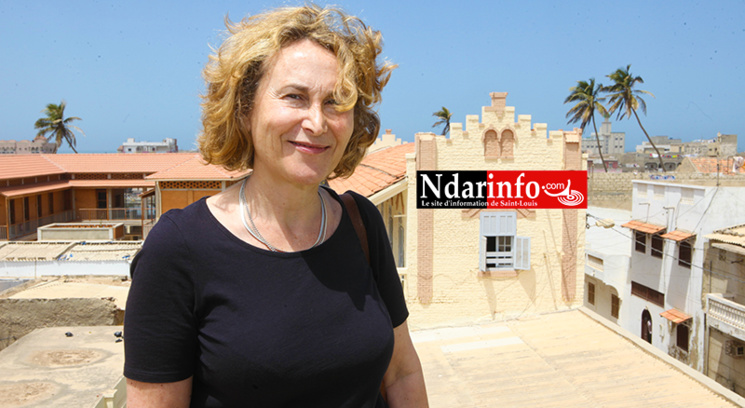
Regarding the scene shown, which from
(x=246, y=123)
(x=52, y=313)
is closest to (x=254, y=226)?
(x=246, y=123)

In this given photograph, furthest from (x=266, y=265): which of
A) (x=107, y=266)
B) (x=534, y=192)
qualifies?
(x=107, y=266)

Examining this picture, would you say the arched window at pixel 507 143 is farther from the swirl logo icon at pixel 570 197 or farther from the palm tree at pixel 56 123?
the palm tree at pixel 56 123

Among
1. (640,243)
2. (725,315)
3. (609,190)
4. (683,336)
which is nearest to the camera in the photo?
(725,315)

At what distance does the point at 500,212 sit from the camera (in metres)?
16.2

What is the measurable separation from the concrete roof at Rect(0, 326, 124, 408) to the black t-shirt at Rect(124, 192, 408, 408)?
5.53m

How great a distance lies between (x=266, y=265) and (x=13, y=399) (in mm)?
6410

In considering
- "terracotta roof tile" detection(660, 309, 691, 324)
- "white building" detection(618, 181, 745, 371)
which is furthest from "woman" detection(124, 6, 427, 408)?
"terracotta roof tile" detection(660, 309, 691, 324)

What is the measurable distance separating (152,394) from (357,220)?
87 centimetres

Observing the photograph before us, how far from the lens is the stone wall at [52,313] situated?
10195mm

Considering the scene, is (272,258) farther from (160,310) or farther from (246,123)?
(246,123)

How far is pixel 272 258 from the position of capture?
171cm

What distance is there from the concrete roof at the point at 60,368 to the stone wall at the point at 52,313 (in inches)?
58.4

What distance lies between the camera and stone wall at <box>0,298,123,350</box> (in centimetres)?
1020

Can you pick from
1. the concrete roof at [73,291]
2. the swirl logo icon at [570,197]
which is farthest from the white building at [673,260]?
the concrete roof at [73,291]
